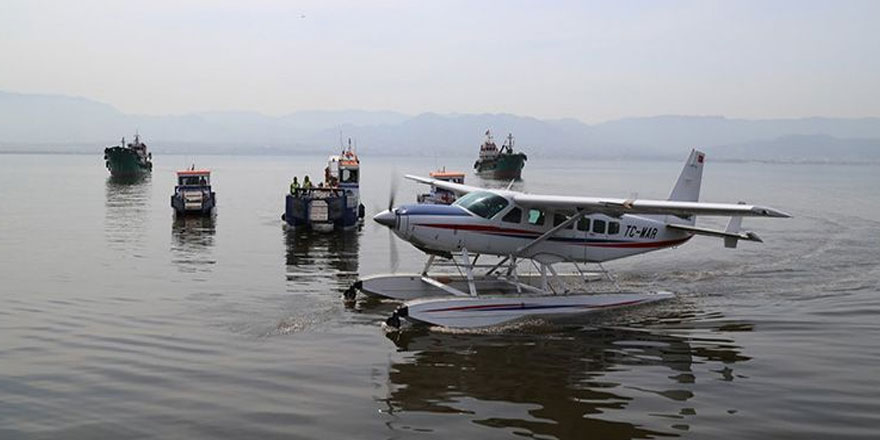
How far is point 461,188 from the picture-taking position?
19156 millimetres

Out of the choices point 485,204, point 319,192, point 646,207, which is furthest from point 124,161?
point 646,207

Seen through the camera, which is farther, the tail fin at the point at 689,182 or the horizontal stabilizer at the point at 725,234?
the tail fin at the point at 689,182

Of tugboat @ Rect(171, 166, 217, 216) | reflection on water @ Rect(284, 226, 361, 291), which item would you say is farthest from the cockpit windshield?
tugboat @ Rect(171, 166, 217, 216)

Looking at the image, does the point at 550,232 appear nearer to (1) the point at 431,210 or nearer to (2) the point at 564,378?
(1) the point at 431,210

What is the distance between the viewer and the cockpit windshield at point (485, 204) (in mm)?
15672

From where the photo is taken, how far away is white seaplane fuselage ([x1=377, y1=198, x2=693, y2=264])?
1492 cm

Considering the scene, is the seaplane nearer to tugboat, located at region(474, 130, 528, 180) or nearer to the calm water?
the calm water

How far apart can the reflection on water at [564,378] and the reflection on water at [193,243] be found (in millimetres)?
10121

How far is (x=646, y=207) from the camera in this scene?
14445 mm

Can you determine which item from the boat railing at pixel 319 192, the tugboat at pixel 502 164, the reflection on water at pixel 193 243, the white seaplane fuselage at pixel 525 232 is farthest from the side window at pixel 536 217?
the tugboat at pixel 502 164

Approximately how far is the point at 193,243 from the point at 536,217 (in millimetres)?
15121

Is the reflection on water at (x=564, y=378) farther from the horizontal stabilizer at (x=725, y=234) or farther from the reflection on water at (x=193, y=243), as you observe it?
the reflection on water at (x=193, y=243)

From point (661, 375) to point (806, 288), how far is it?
9597 millimetres

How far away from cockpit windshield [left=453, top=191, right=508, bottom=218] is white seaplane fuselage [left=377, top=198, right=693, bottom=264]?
6cm
